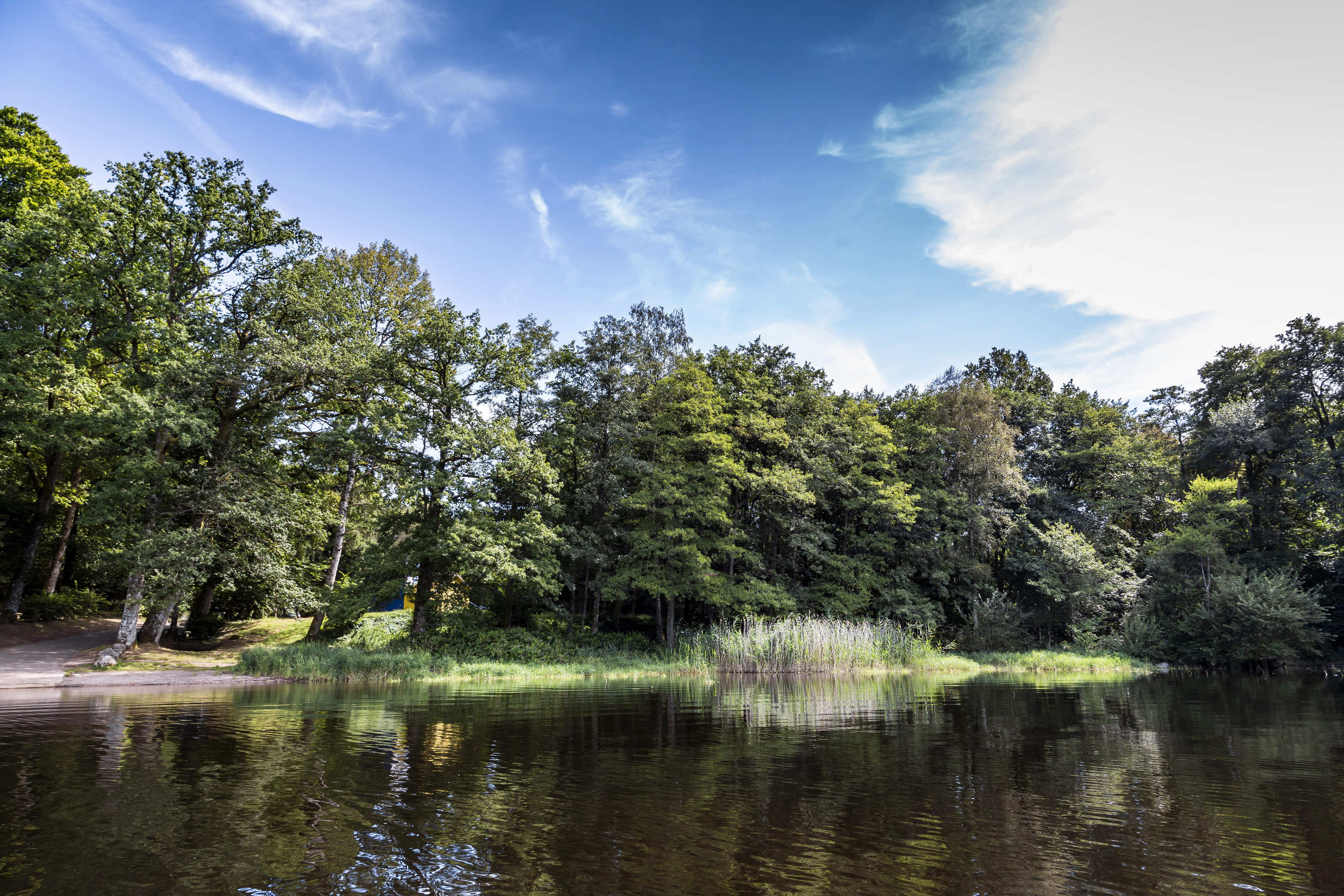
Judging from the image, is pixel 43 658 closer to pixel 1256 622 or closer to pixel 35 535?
pixel 35 535

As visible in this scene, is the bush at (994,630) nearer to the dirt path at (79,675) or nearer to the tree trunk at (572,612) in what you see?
the tree trunk at (572,612)

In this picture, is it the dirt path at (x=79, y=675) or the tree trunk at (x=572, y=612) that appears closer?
the dirt path at (x=79, y=675)

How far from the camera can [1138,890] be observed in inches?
147

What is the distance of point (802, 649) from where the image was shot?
22.8m

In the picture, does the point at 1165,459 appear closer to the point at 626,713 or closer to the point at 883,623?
the point at 883,623

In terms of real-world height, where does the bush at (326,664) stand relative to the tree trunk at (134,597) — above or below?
below

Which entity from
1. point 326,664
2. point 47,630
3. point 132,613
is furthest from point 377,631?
point 47,630

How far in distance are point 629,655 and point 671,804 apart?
22.6 m

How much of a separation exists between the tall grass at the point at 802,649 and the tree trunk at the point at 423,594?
1058cm

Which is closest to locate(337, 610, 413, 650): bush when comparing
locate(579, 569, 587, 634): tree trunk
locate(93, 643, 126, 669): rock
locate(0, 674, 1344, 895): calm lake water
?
locate(93, 643, 126, 669): rock

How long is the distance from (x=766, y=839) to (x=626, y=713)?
7.89 meters

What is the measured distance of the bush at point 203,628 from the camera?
2831 cm

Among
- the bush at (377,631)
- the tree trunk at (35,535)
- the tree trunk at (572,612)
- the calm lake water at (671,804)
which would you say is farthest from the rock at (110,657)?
the tree trunk at (572,612)

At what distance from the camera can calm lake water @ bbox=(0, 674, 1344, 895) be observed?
3.98 m
